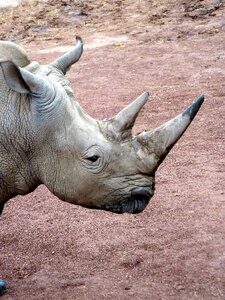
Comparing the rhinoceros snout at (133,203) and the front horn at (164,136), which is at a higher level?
the front horn at (164,136)

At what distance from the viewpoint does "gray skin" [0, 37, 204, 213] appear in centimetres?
419

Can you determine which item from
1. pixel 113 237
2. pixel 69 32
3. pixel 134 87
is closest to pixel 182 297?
pixel 113 237

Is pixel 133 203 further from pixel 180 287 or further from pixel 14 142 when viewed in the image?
pixel 180 287

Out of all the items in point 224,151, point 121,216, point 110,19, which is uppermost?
point 121,216

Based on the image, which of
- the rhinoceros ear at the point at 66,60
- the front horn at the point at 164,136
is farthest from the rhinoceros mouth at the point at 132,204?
the rhinoceros ear at the point at 66,60

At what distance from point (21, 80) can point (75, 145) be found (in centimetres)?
51

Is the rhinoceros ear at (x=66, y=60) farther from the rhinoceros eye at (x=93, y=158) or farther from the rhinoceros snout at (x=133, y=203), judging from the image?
the rhinoceros snout at (x=133, y=203)

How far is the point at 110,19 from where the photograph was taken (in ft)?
51.7

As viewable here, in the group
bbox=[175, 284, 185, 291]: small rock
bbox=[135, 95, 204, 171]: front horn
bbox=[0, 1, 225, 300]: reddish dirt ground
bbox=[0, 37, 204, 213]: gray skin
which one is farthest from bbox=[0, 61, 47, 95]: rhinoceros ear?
bbox=[175, 284, 185, 291]: small rock

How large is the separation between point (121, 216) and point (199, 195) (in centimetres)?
87

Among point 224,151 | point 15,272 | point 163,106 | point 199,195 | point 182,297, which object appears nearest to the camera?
point 182,297

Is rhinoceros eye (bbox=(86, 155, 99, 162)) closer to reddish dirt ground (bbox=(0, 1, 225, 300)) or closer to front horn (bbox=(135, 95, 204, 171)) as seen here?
front horn (bbox=(135, 95, 204, 171))

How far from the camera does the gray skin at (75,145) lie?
419 cm

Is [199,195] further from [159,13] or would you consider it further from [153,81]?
[159,13]
